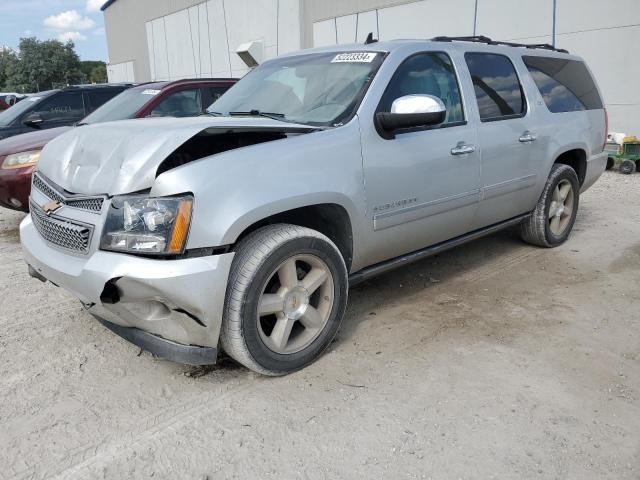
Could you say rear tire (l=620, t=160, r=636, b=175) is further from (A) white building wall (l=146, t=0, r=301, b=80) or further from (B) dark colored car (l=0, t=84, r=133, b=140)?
(A) white building wall (l=146, t=0, r=301, b=80)

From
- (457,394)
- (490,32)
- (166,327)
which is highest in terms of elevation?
(490,32)

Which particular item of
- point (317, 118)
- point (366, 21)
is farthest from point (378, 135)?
point (366, 21)

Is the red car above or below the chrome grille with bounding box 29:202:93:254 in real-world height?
above

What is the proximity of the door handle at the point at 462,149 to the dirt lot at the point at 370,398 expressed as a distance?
3.57 ft

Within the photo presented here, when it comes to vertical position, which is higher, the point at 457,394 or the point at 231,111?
the point at 231,111

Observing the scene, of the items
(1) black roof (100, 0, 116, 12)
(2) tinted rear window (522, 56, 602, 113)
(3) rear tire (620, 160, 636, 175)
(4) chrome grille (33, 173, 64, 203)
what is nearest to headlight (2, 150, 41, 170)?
(4) chrome grille (33, 173, 64, 203)

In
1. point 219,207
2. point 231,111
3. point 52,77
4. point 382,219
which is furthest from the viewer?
point 52,77

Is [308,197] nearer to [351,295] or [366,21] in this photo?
[351,295]

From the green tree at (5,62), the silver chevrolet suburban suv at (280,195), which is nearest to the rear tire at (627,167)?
the silver chevrolet suburban suv at (280,195)

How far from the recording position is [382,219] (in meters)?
3.22

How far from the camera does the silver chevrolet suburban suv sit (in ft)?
7.99

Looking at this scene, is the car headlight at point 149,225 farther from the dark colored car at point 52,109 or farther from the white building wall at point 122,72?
the white building wall at point 122,72

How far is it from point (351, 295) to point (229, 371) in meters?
1.37

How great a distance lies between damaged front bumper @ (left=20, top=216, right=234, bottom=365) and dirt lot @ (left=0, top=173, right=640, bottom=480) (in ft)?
1.04
